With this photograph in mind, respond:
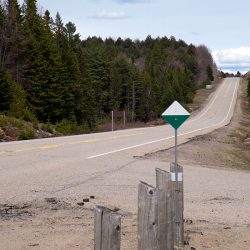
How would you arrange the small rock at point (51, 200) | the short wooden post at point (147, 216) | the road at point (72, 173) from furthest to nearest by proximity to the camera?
the road at point (72, 173) < the small rock at point (51, 200) < the short wooden post at point (147, 216)

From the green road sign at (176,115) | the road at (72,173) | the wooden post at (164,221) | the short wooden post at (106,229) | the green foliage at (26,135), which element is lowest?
the green foliage at (26,135)

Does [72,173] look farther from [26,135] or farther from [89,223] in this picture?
[26,135]

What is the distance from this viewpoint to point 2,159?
1427 cm

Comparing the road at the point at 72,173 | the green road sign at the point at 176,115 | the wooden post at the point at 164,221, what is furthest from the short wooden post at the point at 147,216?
the road at the point at 72,173

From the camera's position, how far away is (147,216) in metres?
3.96

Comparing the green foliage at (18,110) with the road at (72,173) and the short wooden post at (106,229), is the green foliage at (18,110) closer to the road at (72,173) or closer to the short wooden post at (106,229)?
the road at (72,173)

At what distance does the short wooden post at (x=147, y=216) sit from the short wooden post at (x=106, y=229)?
604 mm

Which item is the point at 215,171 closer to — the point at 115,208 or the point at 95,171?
the point at 95,171

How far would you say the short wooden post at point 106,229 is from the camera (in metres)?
3.28

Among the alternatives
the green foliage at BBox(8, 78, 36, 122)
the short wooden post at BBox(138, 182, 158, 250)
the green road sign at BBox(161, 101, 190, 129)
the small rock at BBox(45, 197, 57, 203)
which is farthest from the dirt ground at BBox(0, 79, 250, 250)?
the green foliage at BBox(8, 78, 36, 122)

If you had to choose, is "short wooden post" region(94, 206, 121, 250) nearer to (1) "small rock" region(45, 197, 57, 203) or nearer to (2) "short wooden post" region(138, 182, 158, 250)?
(2) "short wooden post" region(138, 182, 158, 250)

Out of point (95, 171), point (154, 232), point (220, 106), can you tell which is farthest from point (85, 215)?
point (220, 106)

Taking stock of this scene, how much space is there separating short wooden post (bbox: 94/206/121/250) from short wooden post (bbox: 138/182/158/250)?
1.98 ft

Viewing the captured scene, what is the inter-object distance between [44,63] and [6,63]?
4.67 m
